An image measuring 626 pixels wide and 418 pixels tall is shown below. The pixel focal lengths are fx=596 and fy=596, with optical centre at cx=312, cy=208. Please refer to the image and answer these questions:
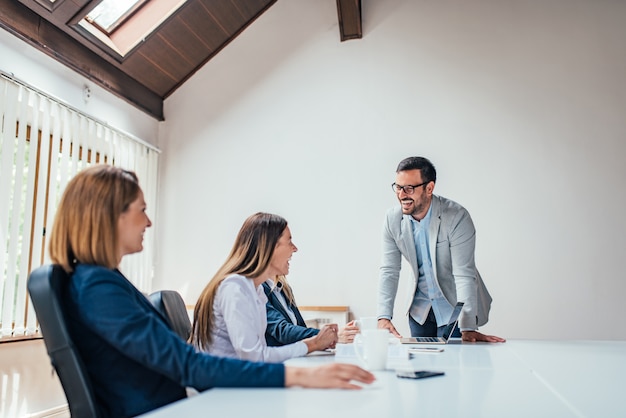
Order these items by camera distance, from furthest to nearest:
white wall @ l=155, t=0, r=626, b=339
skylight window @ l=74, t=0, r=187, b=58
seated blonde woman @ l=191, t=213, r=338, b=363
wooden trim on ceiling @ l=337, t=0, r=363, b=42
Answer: wooden trim on ceiling @ l=337, t=0, r=363, b=42 < white wall @ l=155, t=0, r=626, b=339 < skylight window @ l=74, t=0, r=187, b=58 < seated blonde woman @ l=191, t=213, r=338, b=363

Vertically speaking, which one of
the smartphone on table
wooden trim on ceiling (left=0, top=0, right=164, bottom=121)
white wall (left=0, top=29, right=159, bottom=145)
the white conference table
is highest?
wooden trim on ceiling (left=0, top=0, right=164, bottom=121)

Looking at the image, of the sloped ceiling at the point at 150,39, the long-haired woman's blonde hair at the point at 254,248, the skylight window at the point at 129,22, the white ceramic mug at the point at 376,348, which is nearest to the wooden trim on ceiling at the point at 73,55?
the sloped ceiling at the point at 150,39

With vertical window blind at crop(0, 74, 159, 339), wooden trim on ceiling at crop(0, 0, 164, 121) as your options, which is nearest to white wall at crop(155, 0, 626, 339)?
wooden trim on ceiling at crop(0, 0, 164, 121)

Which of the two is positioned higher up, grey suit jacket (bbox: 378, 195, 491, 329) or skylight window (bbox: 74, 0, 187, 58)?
skylight window (bbox: 74, 0, 187, 58)

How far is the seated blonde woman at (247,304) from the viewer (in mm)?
1605

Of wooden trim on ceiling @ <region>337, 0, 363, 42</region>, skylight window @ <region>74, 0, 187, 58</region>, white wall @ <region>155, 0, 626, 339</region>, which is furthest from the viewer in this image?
wooden trim on ceiling @ <region>337, 0, 363, 42</region>

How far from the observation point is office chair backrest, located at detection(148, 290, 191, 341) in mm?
1663

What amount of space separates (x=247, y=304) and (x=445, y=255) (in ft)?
3.98

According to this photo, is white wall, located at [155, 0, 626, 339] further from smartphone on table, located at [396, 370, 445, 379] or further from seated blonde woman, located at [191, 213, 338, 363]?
smartphone on table, located at [396, 370, 445, 379]

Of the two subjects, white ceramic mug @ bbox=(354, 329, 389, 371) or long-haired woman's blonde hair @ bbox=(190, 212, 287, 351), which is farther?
long-haired woman's blonde hair @ bbox=(190, 212, 287, 351)

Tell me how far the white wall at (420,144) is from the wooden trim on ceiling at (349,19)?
0.23 ft

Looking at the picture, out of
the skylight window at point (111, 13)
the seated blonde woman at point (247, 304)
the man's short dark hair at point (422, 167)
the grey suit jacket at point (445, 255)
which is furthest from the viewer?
the skylight window at point (111, 13)

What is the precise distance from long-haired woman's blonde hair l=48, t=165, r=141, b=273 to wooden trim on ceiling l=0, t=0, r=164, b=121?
204 cm

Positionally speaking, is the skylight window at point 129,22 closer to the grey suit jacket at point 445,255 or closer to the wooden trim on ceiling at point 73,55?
the wooden trim on ceiling at point 73,55
